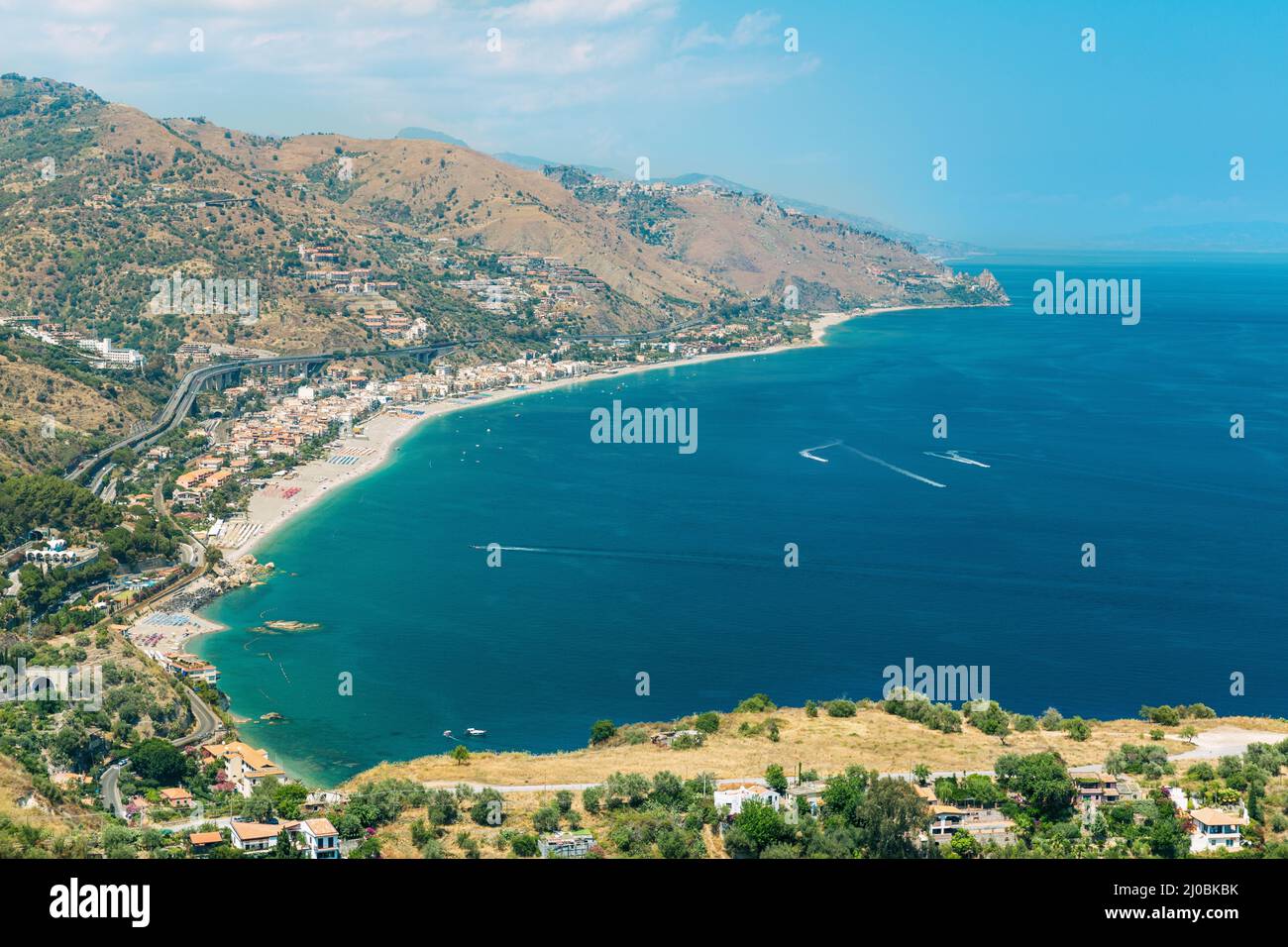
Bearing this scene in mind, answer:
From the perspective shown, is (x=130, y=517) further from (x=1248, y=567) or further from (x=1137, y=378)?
(x=1137, y=378)

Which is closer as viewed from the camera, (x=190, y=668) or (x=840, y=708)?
(x=840, y=708)

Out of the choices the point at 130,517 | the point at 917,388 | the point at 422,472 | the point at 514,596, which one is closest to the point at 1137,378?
the point at 917,388

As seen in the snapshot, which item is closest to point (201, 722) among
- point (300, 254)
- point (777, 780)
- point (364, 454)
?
point (777, 780)

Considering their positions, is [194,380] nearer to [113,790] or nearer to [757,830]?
[113,790]

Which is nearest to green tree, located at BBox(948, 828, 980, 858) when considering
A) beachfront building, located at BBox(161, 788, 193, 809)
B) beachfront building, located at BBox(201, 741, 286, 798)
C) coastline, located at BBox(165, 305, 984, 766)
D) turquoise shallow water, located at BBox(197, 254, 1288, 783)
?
turquoise shallow water, located at BBox(197, 254, 1288, 783)
